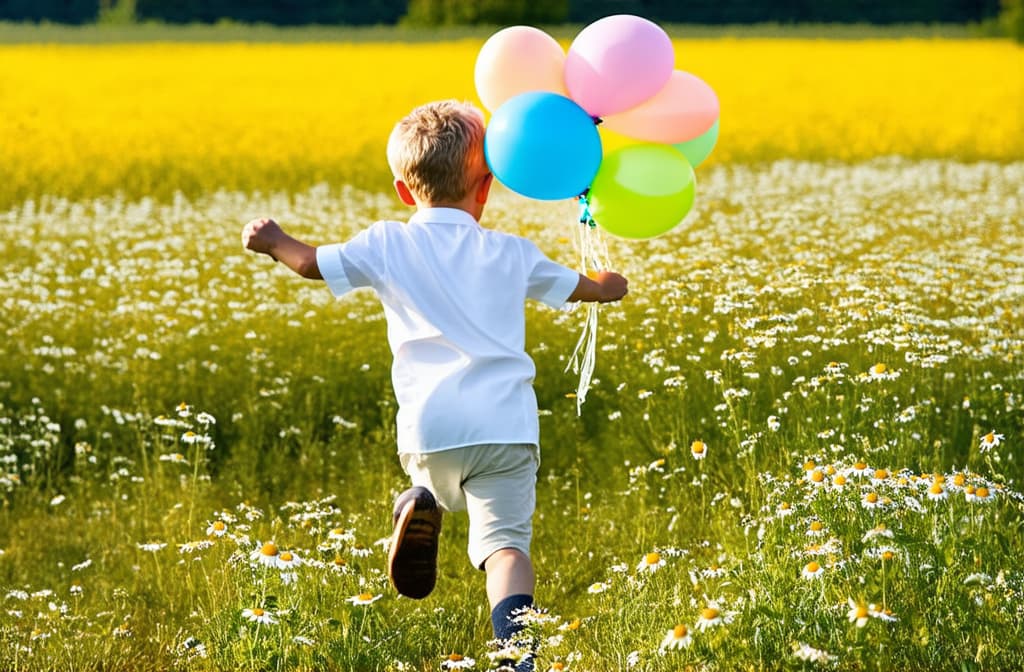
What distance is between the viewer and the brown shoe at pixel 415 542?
326 cm

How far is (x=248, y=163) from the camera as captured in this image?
13.4 metres

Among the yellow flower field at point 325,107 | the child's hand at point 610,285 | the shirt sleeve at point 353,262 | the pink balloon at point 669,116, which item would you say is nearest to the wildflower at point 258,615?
the shirt sleeve at point 353,262

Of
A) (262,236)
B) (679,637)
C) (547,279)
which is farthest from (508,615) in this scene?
(262,236)

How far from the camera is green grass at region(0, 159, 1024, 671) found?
3430 mm

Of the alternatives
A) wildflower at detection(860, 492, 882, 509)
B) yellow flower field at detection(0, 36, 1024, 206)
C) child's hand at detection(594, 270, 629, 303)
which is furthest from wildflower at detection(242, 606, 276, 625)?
yellow flower field at detection(0, 36, 1024, 206)

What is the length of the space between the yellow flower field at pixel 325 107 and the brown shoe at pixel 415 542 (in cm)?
904

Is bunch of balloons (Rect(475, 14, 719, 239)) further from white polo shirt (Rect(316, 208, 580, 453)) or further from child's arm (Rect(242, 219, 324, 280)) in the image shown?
child's arm (Rect(242, 219, 324, 280))

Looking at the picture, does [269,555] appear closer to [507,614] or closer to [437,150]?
[507,614]

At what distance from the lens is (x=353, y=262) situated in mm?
3324

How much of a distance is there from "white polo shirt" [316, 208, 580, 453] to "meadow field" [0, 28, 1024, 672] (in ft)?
1.48

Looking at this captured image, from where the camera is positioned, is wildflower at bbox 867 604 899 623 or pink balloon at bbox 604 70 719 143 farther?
pink balloon at bbox 604 70 719 143

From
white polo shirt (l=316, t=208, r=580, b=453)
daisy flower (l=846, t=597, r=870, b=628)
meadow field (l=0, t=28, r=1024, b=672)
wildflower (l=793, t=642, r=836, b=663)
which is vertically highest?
white polo shirt (l=316, t=208, r=580, b=453)

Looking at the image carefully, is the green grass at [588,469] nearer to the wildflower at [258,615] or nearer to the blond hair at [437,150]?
the wildflower at [258,615]

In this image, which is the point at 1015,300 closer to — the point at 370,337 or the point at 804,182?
the point at 370,337
